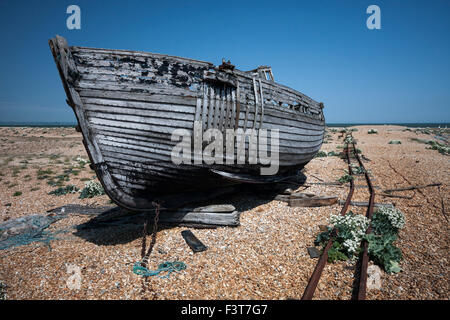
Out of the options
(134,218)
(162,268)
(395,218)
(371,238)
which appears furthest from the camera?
(134,218)

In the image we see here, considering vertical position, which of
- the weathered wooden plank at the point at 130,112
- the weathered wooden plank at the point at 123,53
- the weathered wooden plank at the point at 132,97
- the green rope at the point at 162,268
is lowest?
the green rope at the point at 162,268

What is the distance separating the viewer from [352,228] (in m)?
4.58

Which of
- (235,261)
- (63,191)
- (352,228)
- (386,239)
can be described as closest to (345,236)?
(352,228)

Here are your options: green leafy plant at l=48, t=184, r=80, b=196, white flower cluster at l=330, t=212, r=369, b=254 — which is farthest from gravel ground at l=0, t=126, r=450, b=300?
green leafy plant at l=48, t=184, r=80, b=196

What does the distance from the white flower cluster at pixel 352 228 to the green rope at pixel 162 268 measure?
338 centimetres

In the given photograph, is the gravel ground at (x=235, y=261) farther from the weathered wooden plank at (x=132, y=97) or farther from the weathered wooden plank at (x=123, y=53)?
the weathered wooden plank at (x=123, y=53)

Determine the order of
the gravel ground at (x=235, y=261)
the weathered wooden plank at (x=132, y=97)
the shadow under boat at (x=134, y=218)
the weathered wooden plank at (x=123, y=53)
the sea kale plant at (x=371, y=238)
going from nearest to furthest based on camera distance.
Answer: the gravel ground at (x=235, y=261) → the sea kale plant at (x=371, y=238) → the weathered wooden plank at (x=123, y=53) → the weathered wooden plank at (x=132, y=97) → the shadow under boat at (x=134, y=218)

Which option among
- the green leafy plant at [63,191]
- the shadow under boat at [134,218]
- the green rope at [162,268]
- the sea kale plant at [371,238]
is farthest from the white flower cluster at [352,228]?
the green leafy plant at [63,191]

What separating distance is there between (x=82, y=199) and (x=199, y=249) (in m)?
6.99

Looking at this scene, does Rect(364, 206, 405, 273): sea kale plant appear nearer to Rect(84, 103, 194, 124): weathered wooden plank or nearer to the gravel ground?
the gravel ground

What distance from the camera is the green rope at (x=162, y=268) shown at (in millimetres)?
3904

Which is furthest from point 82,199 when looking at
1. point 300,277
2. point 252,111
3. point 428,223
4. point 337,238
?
point 428,223

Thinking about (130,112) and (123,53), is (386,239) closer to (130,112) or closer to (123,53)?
(130,112)

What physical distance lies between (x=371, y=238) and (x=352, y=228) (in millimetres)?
375
